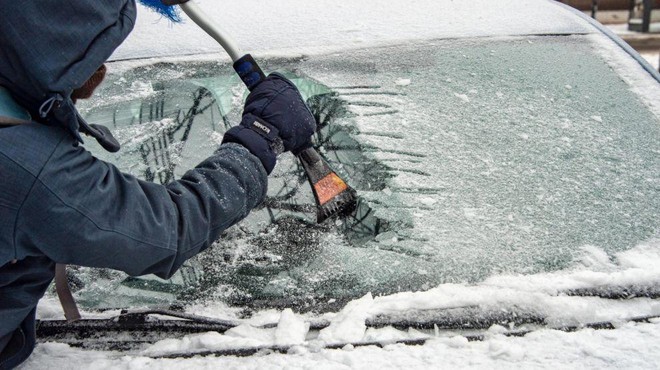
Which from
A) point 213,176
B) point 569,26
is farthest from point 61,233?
point 569,26

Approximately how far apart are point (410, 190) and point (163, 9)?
0.92m

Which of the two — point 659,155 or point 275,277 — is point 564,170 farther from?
point 275,277

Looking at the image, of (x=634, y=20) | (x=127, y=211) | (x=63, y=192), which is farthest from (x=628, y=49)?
(x=634, y=20)

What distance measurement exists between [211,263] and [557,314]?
2.46 ft

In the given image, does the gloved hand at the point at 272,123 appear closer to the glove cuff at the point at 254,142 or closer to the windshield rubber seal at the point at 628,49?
the glove cuff at the point at 254,142

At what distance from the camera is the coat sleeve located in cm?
110

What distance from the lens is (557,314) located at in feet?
4.49

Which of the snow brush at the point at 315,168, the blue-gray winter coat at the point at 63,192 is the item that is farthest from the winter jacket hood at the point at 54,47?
the snow brush at the point at 315,168

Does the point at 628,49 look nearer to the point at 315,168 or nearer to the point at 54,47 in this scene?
the point at 315,168

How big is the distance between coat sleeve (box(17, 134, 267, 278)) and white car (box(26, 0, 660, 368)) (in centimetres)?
21

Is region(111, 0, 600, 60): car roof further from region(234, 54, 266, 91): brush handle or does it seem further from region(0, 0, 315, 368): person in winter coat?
region(0, 0, 315, 368): person in winter coat

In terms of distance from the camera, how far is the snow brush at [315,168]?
170 centimetres

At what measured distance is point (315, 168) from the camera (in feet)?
5.77

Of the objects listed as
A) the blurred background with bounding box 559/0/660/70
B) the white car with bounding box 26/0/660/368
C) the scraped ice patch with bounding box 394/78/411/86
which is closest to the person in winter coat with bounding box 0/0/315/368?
the white car with bounding box 26/0/660/368
